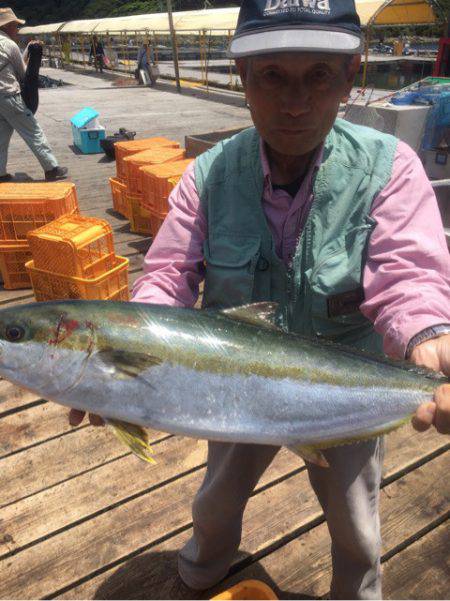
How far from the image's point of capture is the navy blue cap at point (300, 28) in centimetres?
173

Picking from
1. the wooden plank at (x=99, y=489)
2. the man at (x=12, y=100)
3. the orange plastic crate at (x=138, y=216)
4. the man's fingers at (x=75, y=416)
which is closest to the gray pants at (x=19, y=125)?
the man at (x=12, y=100)

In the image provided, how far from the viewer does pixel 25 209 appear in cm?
572

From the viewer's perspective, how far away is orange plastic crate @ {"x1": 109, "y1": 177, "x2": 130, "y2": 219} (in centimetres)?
759

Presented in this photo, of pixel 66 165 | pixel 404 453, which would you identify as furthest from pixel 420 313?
pixel 66 165

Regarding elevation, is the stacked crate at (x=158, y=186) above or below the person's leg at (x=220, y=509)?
above

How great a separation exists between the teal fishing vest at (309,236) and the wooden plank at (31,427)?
6.81ft

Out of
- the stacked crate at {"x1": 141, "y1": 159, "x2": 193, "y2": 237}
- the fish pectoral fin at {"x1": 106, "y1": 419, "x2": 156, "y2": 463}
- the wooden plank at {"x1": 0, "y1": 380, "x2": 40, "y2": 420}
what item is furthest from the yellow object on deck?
the stacked crate at {"x1": 141, "y1": 159, "x2": 193, "y2": 237}

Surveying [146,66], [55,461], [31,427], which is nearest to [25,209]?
[31,427]

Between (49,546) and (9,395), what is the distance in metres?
1.50

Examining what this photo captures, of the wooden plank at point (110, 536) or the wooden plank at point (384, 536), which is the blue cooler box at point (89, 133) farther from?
the wooden plank at point (384, 536)

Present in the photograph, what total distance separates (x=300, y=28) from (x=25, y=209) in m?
4.76

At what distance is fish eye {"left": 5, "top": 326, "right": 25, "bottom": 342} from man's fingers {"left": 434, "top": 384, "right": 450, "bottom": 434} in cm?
145

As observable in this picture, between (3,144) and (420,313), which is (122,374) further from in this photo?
(3,144)

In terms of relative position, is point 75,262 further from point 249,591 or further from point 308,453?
point 308,453
